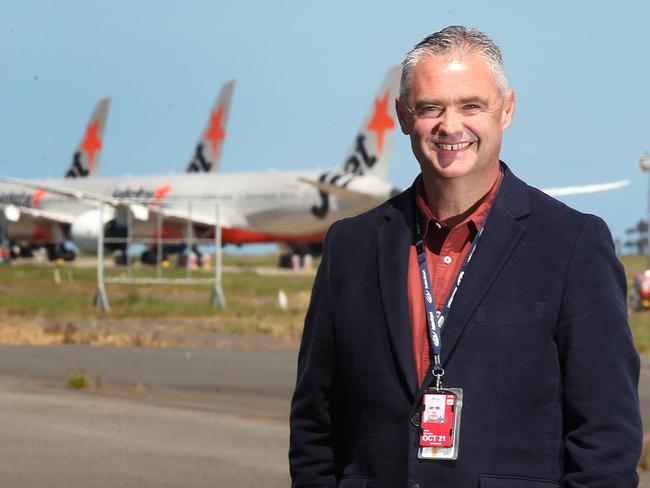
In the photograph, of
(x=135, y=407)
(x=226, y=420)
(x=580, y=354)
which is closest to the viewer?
(x=580, y=354)

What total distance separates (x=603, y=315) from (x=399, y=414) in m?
0.45

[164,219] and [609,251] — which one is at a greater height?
[164,219]

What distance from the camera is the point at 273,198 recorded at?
2387 inches

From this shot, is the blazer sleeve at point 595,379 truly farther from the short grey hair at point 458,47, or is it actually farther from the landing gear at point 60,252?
the landing gear at point 60,252

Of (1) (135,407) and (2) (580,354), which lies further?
(1) (135,407)

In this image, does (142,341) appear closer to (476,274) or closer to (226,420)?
(226,420)

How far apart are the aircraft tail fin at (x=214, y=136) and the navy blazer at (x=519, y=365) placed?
71692 millimetres

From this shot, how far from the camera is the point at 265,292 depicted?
127 feet

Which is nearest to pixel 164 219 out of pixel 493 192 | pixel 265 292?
pixel 265 292

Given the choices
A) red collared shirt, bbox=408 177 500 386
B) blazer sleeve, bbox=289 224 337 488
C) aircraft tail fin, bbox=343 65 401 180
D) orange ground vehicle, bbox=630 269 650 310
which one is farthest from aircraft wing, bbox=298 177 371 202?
red collared shirt, bbox=408 177 500 386

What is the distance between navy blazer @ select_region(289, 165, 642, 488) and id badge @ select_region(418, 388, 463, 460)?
2cm

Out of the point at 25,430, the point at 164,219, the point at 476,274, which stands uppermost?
the point at 164,219

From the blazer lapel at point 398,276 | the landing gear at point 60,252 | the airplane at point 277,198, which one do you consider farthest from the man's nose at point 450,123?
the landing gear at point 60,252

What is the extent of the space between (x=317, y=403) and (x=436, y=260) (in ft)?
1.38
